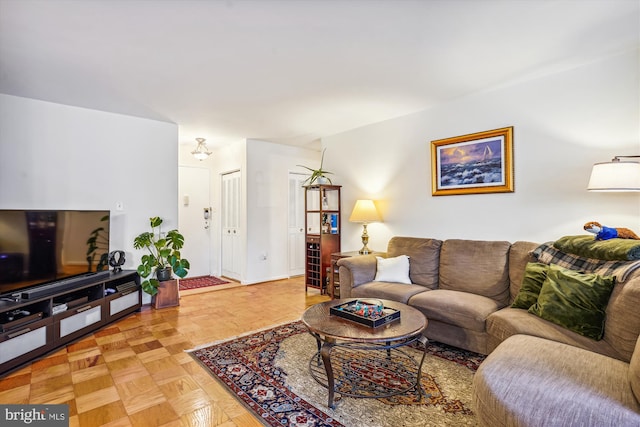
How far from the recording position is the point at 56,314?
2.68m

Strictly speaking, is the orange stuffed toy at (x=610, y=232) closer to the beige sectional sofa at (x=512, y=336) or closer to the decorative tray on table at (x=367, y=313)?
the beige sectional sofa at (x=512, y=336)

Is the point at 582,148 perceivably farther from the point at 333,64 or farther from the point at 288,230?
the point at 288,230

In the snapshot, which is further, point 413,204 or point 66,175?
point 413,204

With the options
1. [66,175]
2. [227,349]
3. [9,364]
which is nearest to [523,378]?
[227,349]

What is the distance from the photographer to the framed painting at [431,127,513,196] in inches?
122

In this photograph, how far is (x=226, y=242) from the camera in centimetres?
575

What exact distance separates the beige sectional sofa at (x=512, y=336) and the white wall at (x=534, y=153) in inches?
13.8

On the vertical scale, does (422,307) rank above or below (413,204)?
below

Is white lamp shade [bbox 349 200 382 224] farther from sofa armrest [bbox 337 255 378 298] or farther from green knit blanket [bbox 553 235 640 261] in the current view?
green knit blanket [bbox 553 235 640 261]

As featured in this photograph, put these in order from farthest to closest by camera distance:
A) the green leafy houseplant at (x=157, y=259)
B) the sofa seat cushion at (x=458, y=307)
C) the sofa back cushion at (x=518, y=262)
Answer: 1. the green leafy houseplant at (x=157, y=259)
2. the sofa back cushion at (x=518, y=262)
3. the sofa seat cushion at (x=458, y=307)

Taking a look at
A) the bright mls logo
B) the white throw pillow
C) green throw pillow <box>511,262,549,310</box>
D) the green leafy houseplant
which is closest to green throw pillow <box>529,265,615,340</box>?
green throw pillow <box>511,262,549,310</box>

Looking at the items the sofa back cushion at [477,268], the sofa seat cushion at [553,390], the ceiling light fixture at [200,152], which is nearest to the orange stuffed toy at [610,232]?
the sofa back cushion at [477,268]

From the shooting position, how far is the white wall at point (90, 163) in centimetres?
326

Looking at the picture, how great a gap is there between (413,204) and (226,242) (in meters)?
3.45
